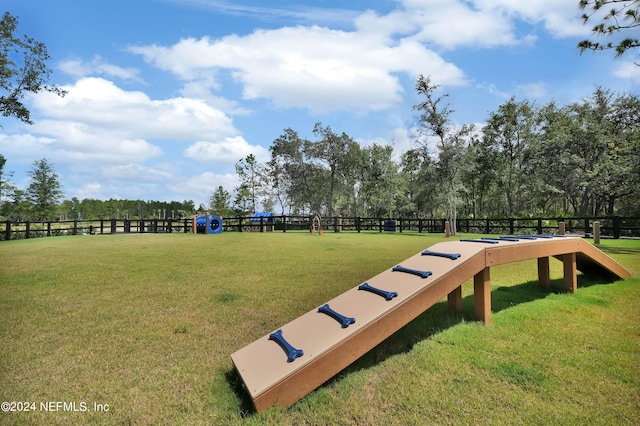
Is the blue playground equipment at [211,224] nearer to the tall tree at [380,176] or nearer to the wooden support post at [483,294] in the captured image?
the wooden support post at [483,294]

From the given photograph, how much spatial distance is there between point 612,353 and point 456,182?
2048cm

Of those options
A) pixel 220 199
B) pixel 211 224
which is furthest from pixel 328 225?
pixel 220 199

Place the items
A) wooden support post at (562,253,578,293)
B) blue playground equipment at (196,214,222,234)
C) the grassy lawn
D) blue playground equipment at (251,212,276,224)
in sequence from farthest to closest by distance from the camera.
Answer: blue playground equipment at (251,212,276,224) < blue playground equipment at (196,214,222,234) < wooden support post at (562,253,578,293) < the grassy lawn

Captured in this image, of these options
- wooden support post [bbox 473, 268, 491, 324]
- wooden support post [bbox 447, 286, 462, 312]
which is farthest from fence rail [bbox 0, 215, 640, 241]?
wooden support post [bbox 473, 268, 491, 324]

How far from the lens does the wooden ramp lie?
7.36ft

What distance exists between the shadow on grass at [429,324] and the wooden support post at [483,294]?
0.14m

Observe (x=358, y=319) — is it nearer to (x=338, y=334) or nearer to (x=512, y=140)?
(x=338, y=334)

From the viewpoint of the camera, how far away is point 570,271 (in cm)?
481

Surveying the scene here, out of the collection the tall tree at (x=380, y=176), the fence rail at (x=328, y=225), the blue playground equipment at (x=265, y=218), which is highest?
the tall tree at (x=380, y=176)

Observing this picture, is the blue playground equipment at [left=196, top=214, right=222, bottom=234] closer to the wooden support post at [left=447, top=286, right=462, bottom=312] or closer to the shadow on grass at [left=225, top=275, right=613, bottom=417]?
the shadow on grass at [left=225, top=275, right=613, bottom=417]

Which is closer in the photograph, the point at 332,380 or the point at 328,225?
the point at 332,380

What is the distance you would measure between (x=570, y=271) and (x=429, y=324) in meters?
2.71

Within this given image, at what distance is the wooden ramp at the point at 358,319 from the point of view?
224cm

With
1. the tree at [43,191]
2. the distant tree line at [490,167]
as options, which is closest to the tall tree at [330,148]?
the distant tree line at [490,167]
